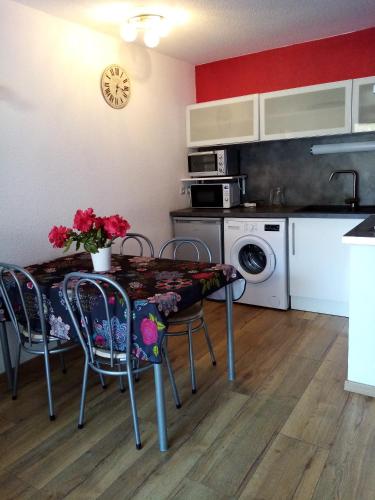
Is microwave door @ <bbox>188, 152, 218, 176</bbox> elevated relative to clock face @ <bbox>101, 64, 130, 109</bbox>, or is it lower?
lower

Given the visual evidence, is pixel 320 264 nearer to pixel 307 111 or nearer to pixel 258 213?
pixel 258 213

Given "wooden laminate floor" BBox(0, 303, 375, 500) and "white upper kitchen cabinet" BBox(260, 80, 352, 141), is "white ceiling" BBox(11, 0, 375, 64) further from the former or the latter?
"wooden laminate floor" BBox(0, 303, 375, 500)

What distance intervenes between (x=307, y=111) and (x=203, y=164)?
110cm

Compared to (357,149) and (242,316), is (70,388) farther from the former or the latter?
(357,149)

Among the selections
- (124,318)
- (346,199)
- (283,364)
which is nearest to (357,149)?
(346,199)

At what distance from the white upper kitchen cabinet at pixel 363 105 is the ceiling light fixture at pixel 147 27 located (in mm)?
1551

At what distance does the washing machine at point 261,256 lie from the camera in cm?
345

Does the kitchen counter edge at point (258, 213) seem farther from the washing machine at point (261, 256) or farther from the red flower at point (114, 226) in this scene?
the red flower at point (114, 226)

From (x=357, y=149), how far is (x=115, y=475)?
3022mm

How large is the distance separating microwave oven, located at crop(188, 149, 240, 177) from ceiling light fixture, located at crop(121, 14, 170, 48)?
1.29 m

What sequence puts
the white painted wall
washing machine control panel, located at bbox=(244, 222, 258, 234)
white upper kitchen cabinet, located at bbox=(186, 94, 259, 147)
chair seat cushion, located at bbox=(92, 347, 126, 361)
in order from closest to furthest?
1. chair seat cushion, located at bbox=(92, 347, 126, 361)
2. the white painted wall
3. washing machine control panel, located at bbox=(244, 222, 258, 234)
4. white upper kitchen cabinet, located at bbox=(186, 94, 259, 147)

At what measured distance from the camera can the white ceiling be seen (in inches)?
104

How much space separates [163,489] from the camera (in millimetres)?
1630

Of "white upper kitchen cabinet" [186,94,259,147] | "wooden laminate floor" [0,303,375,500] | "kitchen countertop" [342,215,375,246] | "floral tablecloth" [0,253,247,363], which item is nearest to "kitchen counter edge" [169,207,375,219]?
"white upper kitchen cabinet" [186,94,259,147]
